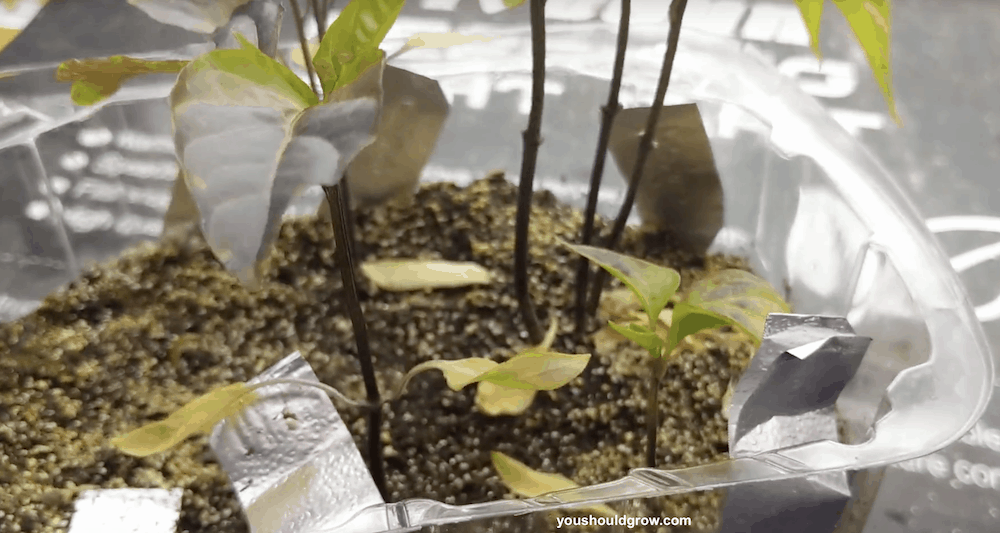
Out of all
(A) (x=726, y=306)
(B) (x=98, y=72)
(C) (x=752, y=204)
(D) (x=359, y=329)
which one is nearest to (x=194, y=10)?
(B) (x=98, y=72)

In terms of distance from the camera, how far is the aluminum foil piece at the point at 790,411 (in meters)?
0.34

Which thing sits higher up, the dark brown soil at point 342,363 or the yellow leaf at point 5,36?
the yellow leaf at point 5,36

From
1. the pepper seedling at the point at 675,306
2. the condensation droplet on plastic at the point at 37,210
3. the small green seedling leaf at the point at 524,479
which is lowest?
the small green seedling leaf at the point at 524,479

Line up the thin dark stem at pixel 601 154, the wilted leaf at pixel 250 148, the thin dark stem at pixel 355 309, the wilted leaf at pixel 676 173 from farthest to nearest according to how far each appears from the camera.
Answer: the wilted leaf at pixel 676 173, the thin dark stem at pixel 601 154, the thin dark stem at pixel 355 309, the wilted leaf at pixel 250 148

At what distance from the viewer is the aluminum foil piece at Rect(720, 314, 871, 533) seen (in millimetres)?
340

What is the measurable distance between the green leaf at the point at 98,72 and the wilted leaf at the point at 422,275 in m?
0.24

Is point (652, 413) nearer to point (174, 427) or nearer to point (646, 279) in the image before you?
point (646, 279)

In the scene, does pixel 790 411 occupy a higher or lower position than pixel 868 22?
lower

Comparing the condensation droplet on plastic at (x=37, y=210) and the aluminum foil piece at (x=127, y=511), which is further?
the condensation droplet on plastic at (x=37, y=210)

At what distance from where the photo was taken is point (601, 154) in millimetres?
452

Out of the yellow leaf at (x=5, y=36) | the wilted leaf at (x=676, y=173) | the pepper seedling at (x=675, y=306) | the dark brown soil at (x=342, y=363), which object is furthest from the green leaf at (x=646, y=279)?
the yellow leaf at (x=5, y=36)

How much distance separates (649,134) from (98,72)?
29 centimetres

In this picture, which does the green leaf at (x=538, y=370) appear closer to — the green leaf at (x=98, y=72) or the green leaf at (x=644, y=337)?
the green leaf at (x=644, y=337)

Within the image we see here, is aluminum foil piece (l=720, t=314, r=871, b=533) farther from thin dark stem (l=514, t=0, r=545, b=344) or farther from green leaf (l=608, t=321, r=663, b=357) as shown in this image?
thin dark stem (l=514, t=0, r=545, b=344)
